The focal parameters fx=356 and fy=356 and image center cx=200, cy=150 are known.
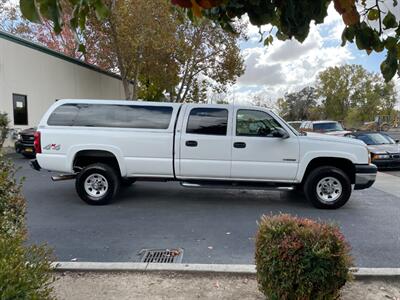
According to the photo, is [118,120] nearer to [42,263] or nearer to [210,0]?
[42,263]

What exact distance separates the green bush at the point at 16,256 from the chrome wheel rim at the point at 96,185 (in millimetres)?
3662

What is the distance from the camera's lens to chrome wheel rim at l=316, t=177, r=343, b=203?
680 cm

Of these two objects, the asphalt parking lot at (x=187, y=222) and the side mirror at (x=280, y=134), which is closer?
the asphalt parking lot at (x=187, y=222)

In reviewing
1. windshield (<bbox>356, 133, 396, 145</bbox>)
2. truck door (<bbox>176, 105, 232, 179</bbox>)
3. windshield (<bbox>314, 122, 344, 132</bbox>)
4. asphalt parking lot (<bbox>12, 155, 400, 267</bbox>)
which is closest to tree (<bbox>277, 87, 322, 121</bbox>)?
windshield (<bbox>314, 122, 344, 132</bbox>)

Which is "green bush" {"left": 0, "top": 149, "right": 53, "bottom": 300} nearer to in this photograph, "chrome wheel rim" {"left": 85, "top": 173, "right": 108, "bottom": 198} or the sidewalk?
the sidewalk

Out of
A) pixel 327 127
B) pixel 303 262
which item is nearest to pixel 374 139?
pixel 327 127

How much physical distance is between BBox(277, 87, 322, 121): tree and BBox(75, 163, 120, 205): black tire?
61.1 metres

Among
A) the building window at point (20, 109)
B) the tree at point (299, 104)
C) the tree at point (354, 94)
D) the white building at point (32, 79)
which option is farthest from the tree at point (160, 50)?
the tree at point (299, 104)

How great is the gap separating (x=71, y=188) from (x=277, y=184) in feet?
16.5

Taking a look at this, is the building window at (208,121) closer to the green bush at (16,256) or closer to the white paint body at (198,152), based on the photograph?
the white paint body at (198,152)

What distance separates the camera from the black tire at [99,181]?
7000mm

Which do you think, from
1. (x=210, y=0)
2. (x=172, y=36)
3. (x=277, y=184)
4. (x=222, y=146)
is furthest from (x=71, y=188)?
(x=172, y=36)

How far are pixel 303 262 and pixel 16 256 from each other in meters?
2.09

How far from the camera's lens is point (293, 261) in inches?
112
